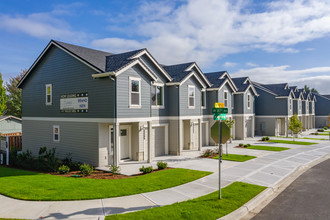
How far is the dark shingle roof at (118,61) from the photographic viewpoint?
15.6 meters

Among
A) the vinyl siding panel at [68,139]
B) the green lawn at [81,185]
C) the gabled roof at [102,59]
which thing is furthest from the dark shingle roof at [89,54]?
the green lawn at [81,185]

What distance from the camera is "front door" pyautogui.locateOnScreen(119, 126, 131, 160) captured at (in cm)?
1724

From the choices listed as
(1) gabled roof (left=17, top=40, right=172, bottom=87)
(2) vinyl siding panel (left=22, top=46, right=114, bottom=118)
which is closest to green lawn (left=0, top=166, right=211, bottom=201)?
(2) vinyl siding panel (left=22, top=46, right=114, bottom=118)

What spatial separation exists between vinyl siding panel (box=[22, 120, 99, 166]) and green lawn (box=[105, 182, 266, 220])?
8535mm

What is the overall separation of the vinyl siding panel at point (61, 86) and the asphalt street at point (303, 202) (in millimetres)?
10059

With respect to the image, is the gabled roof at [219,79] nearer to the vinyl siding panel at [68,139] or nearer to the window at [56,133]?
the vinyl siding panel at [68,139]

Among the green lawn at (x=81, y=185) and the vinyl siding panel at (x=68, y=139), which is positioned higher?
the vinyl siding panel at (x=68, y=139)

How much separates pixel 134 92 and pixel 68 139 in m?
6.17

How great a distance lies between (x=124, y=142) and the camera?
1744 cm

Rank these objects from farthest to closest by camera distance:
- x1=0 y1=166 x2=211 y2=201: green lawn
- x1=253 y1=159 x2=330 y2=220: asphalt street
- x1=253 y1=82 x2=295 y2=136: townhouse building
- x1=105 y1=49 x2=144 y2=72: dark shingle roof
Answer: x1=253 y1=82 x2=295 y2=136: townhouse building
x1=105 y1=49 x2=144 y2=72: dark shingle roof
x1=0 y1=166 x2=211 y2=201: green lawn
x1=253 y1=159 x2=330 y2=220: asphalt street

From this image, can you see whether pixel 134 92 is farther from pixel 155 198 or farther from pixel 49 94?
pixel 155 198

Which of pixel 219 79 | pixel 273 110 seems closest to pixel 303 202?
pixel 219 79

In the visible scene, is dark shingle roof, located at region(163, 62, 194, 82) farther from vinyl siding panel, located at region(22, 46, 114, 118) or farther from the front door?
vinyl siding panel, located at region(22, 46, 114, 118)

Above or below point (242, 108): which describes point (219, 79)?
above
